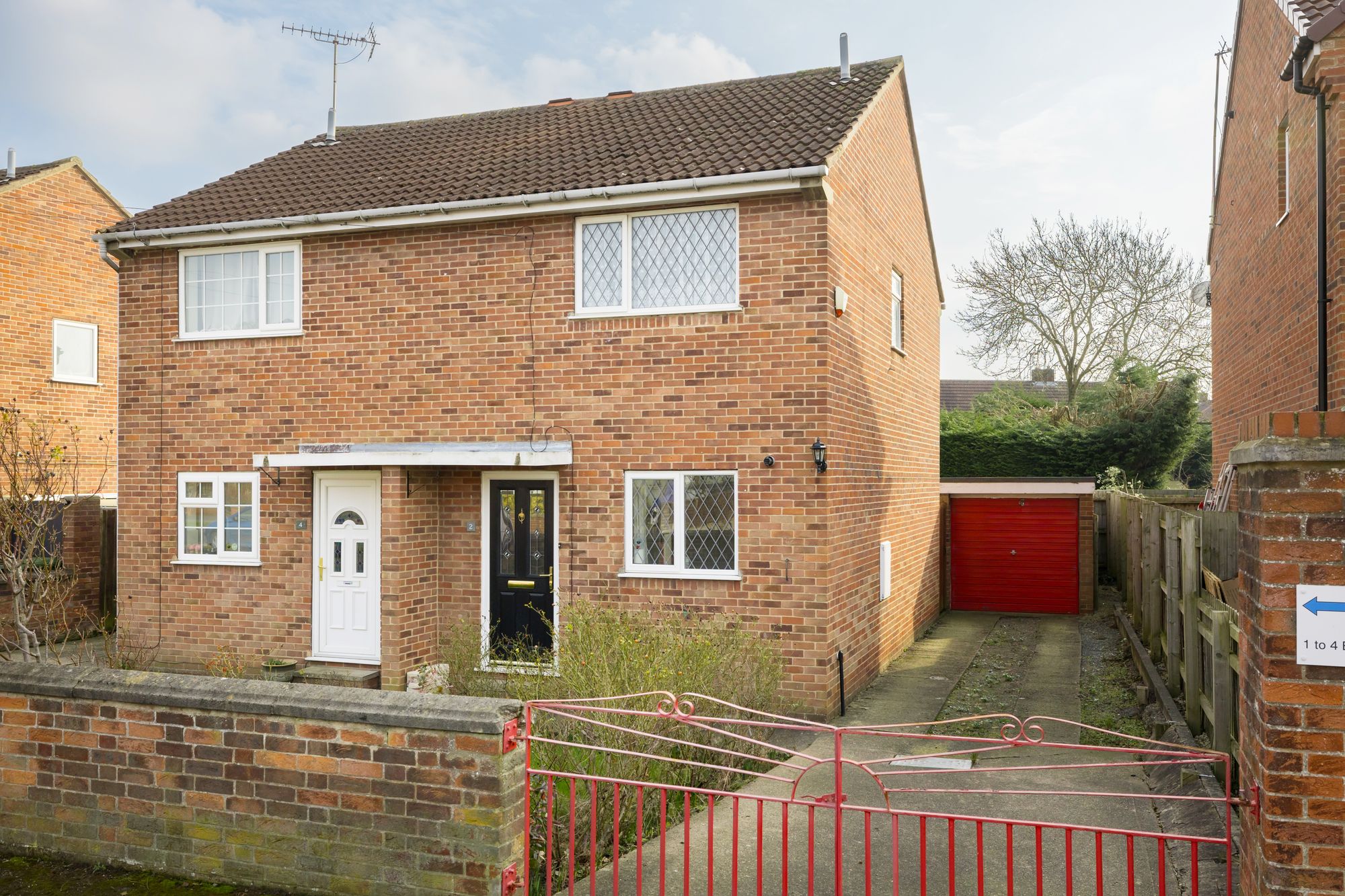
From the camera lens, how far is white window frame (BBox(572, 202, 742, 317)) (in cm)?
1024

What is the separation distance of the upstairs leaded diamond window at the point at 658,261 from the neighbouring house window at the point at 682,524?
1856mm

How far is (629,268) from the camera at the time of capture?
10.7 metres

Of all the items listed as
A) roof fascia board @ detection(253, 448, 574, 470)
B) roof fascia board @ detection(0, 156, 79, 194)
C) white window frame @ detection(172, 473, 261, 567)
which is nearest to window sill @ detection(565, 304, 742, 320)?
roof fascia board @ detection(253, 448, 574, 470)

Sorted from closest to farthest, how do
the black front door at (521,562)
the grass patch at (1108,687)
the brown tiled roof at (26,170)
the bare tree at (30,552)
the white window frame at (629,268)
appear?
1. the grass patch at (1108,687)
2. the bare tree at (30,552)
3. the white window frame at (629,268)
4. the black front door at (521,562)
5. the brown tiled roof at (26,170)

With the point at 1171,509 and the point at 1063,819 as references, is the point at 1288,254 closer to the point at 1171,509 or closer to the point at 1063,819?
the point at 1171,509

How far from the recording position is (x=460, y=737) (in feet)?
15.3

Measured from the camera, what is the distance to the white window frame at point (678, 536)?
33.2 feet

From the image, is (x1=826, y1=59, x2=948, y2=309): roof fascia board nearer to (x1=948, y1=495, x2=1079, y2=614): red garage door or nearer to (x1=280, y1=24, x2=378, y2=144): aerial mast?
(x1=948, y1=495, x2=1079, y2=614): red garage door

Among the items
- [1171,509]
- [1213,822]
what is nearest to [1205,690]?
[1213,822]

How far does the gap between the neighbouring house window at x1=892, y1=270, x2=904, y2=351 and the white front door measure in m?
7.20

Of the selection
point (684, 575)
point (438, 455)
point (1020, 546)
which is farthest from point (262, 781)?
point (1020, 546)

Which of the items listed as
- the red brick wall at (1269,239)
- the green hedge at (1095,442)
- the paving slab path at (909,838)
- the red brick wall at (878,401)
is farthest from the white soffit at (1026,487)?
the paving slab path at (909,838)

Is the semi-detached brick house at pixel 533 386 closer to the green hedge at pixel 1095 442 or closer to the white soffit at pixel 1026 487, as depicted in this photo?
the white soffit at pixel 1026 487

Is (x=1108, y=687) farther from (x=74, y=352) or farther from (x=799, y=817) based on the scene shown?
(x=74, y=352)
